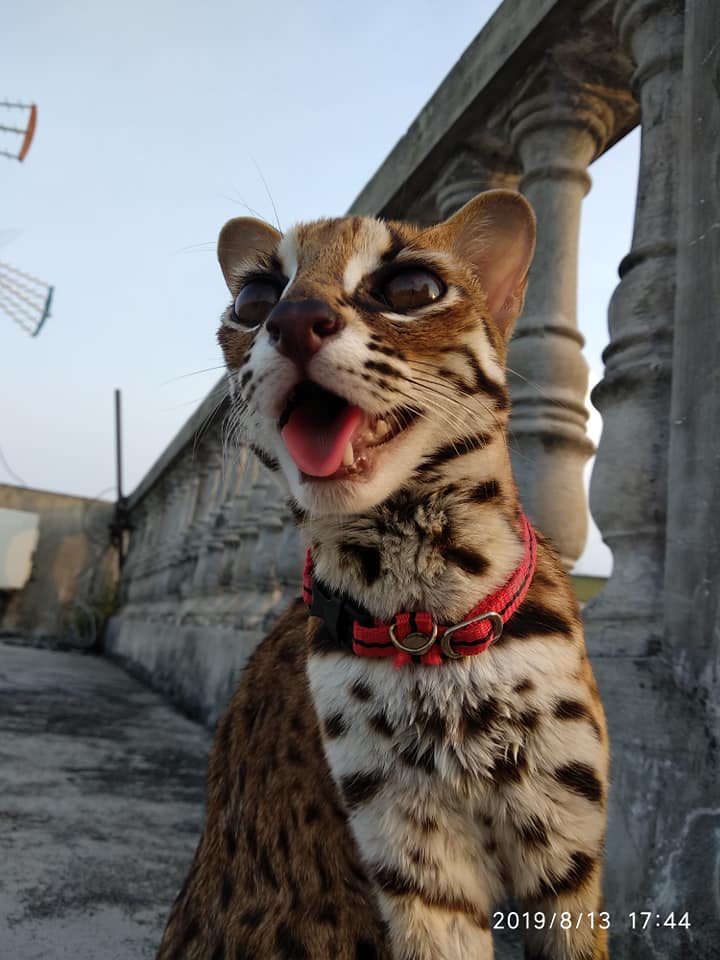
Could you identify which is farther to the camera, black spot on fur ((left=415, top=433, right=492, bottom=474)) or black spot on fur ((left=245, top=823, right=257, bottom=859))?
black spot on fur ((left=245, top=823, right=257, bottom=859))

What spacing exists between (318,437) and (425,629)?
381 millimetres

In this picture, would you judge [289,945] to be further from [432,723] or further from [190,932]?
[432,723]

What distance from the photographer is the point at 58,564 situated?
711 inches

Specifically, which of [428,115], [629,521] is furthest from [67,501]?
[629,521]

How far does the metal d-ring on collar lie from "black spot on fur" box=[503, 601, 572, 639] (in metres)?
0.05

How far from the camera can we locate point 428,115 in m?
3.54

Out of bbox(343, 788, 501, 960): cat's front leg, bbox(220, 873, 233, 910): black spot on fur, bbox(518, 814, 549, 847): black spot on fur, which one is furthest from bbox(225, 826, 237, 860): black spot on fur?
bbox(518, 814, 549, 847): black spot on fur

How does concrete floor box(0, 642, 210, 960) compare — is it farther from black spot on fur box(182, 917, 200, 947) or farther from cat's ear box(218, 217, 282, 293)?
cat's ear box(218, 217, 282, 293)

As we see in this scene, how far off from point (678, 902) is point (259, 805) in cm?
101

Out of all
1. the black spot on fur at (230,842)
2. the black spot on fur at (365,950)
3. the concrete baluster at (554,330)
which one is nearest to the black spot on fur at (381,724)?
the black spot on fur at (365,950)

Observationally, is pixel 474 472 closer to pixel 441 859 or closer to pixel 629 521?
pixel 441 859

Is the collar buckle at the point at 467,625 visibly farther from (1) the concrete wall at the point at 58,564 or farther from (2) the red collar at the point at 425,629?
(1) the concrete wall at the point at 58,564

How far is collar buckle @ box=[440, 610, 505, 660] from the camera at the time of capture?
3.98ft

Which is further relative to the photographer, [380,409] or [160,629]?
[160,629]
